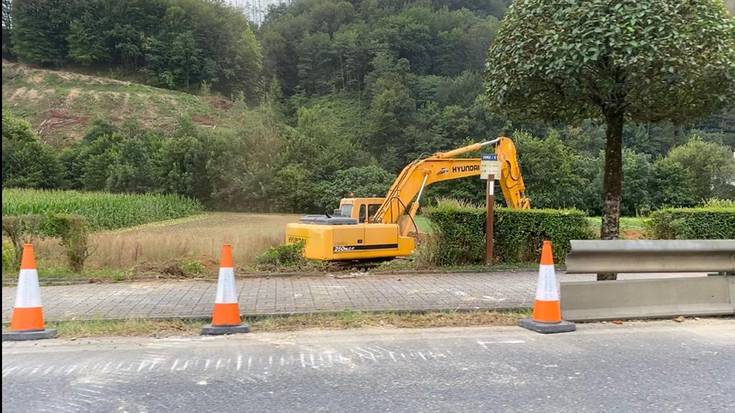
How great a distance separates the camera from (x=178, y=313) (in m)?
7.40

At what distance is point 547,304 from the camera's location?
6.59 meters

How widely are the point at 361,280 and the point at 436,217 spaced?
2.37m

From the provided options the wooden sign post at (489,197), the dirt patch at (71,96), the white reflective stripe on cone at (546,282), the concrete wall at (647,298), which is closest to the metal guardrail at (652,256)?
the concrete wall at (647,298)

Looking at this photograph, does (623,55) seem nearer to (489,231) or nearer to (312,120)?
(489,231)

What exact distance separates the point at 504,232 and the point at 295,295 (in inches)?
214

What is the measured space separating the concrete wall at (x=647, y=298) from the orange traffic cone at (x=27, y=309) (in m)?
5.94

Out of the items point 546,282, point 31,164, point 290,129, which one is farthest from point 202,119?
point 546,282

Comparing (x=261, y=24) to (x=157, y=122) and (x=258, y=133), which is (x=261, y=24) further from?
(x=258, y=133)

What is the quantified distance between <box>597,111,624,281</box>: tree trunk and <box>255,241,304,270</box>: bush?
6090 millimetres

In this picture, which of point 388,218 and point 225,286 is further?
point 388,218

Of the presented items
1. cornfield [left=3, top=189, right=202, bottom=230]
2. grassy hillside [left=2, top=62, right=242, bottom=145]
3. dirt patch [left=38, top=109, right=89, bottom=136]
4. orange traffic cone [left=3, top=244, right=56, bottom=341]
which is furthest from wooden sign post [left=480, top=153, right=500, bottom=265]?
dirt patch [left=38, top=109, right=89, bottom=136]

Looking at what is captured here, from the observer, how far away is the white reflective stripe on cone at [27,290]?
19.9 feet

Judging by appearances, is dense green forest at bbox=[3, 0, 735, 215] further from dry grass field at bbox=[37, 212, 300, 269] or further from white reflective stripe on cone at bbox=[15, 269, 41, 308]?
dry grass field at bbox=[37, 212, 300, 269]

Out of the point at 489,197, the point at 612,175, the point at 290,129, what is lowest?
the point at 489,197
